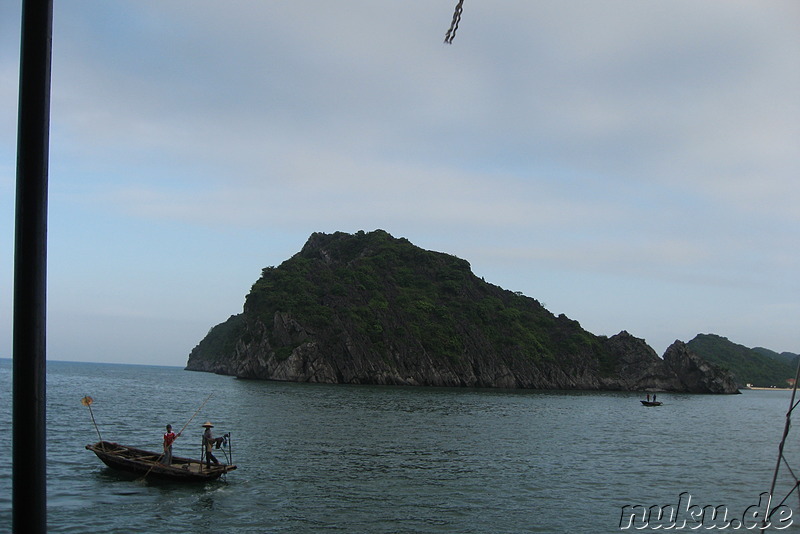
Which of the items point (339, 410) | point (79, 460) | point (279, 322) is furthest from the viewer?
point (279, 322)

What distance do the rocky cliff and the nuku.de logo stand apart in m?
104

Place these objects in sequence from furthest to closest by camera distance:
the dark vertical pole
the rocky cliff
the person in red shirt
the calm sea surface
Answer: the rocky cliff, the person in red shirt, the calm sea surface, the dark vertical pole

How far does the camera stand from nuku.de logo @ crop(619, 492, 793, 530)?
22.4 m

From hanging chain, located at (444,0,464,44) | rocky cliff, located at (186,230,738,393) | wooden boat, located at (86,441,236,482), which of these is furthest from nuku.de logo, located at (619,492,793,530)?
rocky cliff, located at (186,230,738,393)

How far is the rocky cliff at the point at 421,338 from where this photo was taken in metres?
130

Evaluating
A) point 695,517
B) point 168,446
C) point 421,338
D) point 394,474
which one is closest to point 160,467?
point 168,446

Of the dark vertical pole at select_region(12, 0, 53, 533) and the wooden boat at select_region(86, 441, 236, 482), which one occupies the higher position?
the dark vertical pole at select_region(12, 0, 53, 533)

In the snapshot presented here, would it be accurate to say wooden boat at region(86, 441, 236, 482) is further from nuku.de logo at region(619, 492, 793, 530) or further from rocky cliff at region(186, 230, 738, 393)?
rocky cliff at region(186, 230, 738, 393)

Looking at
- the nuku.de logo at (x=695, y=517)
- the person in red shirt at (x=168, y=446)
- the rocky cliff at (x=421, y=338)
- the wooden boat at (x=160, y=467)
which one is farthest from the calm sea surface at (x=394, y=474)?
the rocky cliff at (x=421, y=338)

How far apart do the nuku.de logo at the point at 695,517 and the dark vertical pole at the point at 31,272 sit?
22917 mm

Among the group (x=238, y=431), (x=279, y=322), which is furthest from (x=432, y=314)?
(x=238, y=431)

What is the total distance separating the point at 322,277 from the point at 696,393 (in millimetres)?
104115

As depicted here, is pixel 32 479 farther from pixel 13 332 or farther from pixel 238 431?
pixel 238 431

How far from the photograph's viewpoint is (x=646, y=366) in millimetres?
155875
